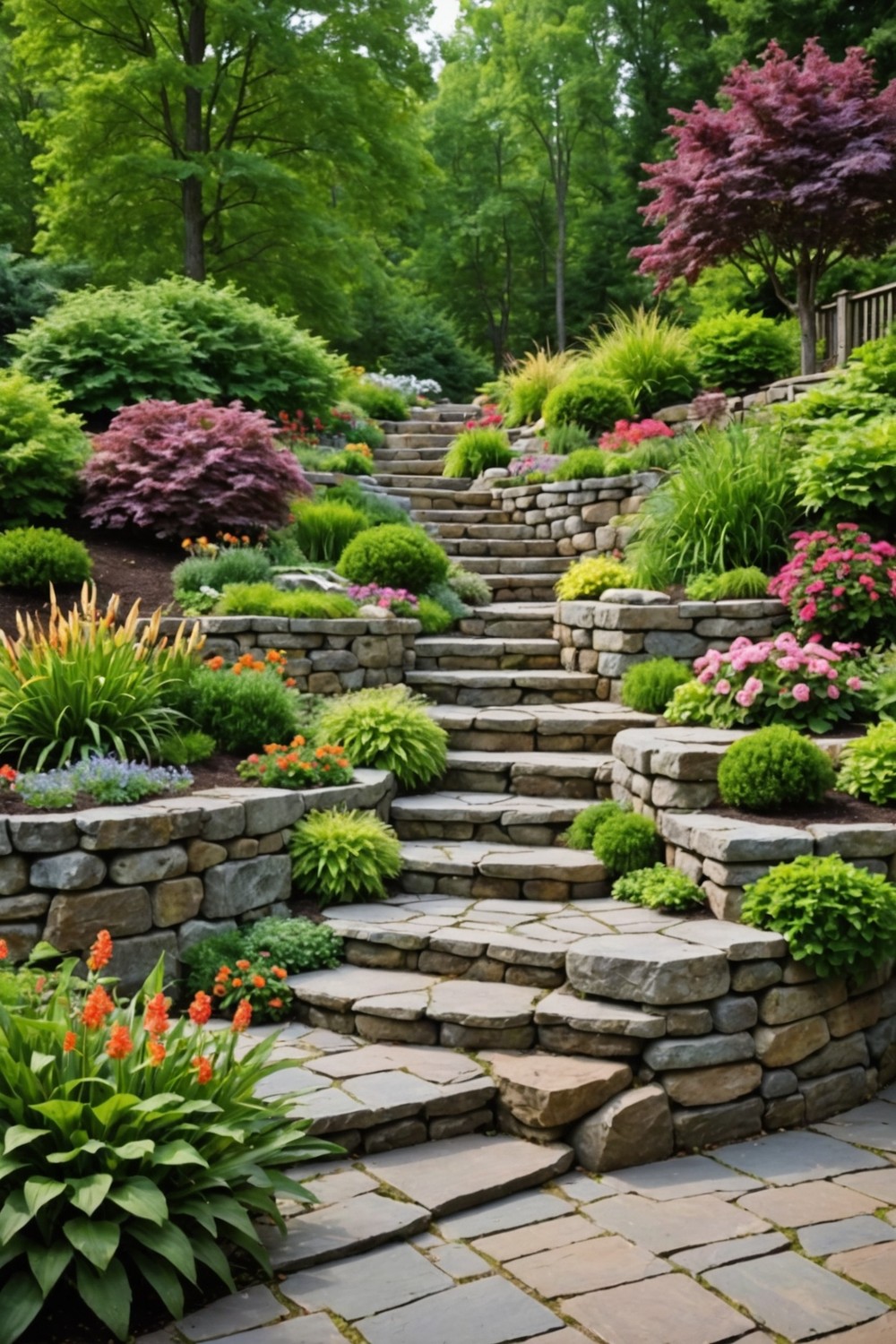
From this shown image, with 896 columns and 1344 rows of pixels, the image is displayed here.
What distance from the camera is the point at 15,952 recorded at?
4.63m

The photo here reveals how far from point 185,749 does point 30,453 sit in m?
3.65

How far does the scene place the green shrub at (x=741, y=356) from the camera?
11.9 metres

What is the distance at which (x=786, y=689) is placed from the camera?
6.29 metres

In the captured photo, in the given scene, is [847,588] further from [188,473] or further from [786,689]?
[188,473]

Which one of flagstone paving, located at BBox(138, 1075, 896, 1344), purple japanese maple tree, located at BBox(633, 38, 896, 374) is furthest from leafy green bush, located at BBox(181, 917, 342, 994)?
purple japanese maple tree, located at BBox(633, 38, 896, 374)

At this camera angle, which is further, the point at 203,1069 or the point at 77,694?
the point at 77,694

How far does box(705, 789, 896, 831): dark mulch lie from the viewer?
5340 millimetres

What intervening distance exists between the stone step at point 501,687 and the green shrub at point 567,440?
415cm

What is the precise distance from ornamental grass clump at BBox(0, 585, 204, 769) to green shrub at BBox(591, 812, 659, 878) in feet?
7.58

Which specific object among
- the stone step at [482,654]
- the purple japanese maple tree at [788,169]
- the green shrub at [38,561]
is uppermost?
the purple japanese maple tree at [788,169]

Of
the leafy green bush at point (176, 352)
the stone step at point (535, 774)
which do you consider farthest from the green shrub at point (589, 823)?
the leafy green bush at point (176, 352)

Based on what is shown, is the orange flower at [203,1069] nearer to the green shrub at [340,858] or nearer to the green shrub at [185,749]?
the green shrub at [340,858]

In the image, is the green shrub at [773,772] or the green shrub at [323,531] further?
the green shrub at [323,531]

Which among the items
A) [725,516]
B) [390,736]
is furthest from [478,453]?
[390,736]
